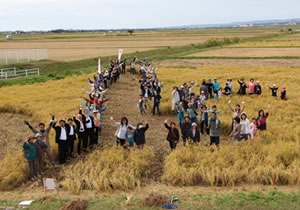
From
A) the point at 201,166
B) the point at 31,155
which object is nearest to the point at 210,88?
the point at 201,166

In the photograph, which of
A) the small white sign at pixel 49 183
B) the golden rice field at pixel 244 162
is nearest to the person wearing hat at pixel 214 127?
the golden rice field at pixel 244 162

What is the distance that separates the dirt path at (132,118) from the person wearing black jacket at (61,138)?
2177mm

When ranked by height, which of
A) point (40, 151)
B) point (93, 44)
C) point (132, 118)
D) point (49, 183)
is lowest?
point (132, 118)

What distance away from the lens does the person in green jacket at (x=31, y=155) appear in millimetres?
10703

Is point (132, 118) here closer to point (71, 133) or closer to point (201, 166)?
point (71, 133)

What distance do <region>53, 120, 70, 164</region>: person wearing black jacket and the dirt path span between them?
2.18m

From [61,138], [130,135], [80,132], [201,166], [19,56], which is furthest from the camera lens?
[19,56]

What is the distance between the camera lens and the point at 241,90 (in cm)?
2022

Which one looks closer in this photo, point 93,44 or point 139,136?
point 139,136

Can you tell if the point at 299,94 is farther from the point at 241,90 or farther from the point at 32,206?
the point at 32,206

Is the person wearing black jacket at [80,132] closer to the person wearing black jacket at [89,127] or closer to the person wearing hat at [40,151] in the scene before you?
the person wearing black jacket at [89,127]

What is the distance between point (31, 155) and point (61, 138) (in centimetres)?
113

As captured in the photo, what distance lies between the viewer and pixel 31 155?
1073 cm

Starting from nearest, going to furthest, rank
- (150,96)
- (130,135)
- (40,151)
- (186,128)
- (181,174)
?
1. (181,174)
2. (40,151)
3. (130,135)
4. (186,128)
5. (150,96)
